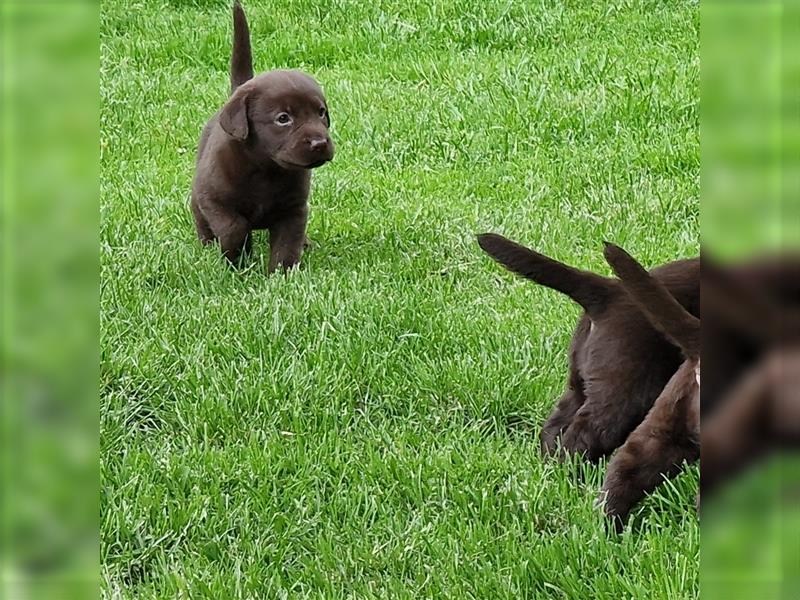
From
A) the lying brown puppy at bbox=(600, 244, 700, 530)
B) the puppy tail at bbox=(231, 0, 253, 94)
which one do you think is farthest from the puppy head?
the lying brown puppy at bbox=(600, 244, 700, 530)

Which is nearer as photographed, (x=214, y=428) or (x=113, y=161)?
(x=214, y=428)

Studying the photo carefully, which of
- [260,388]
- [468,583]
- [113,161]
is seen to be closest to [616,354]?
[468,583]

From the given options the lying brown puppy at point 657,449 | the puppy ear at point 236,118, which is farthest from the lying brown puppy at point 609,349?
the puppy ear at point 236,118

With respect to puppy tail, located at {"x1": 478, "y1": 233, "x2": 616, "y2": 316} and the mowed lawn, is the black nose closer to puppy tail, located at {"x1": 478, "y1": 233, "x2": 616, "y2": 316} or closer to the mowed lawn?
the mowed lawn

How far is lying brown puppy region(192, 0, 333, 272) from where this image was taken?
4.43 metres

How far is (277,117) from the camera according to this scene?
4.52 meters

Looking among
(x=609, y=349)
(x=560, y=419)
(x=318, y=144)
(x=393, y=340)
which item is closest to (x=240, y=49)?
(x=318, y=144)

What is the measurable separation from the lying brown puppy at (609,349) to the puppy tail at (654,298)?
1107mm

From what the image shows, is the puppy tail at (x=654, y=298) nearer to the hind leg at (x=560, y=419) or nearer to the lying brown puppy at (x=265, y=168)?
the hind leg at (x=560, y=419)

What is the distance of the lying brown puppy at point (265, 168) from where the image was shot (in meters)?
4.43

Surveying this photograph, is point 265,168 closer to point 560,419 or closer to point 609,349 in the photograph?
point 560,419
